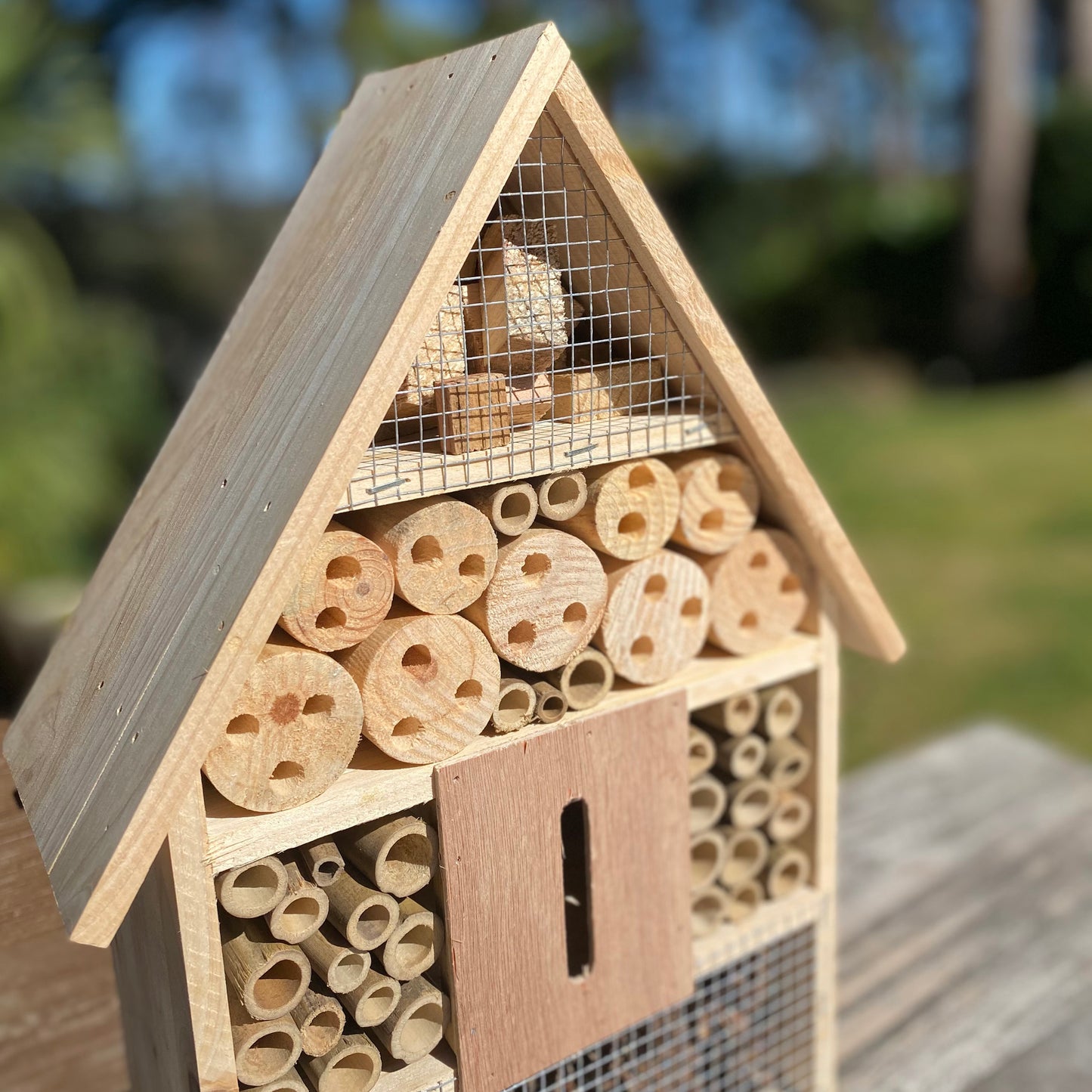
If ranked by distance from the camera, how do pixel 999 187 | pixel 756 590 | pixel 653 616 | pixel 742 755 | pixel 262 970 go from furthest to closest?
pixel 999 187 → pixel 742 755 → pixel 756 590 → pixel 653 616 → pixel 262 970

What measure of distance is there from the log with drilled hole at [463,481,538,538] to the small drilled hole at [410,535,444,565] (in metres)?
0.07

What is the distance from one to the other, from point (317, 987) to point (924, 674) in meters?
4.03

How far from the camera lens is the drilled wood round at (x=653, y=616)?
4.70ft

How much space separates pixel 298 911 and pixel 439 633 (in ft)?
1.15

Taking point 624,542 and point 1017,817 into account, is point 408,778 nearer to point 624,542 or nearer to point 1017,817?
point 624,542

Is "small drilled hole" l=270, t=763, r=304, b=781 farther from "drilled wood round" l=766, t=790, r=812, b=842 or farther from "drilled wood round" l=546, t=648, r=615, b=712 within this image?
"drilled wood round" l=766, t=790, r=812, b=842

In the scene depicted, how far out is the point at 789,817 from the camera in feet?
5.74

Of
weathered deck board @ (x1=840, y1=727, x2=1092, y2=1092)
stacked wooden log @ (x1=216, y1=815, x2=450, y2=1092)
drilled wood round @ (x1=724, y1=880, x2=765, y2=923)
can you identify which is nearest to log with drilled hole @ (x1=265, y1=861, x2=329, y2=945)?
stacked wooden log @ (x1=216, y1=815, x2=450, y2=1092)

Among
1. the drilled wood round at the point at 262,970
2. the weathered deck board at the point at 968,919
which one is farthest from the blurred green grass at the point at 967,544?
the drilled wood round at the point at 262,970

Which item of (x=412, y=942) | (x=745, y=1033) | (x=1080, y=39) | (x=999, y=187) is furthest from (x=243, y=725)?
(x=1080, y=39)

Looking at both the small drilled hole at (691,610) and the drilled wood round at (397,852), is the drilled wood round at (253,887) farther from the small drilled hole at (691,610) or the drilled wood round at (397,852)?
the small drilled hole at (691,610)

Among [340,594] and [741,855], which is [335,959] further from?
[741,855]

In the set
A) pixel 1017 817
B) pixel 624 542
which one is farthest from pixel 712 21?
pixel 624 542

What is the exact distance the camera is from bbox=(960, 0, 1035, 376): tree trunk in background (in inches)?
314
